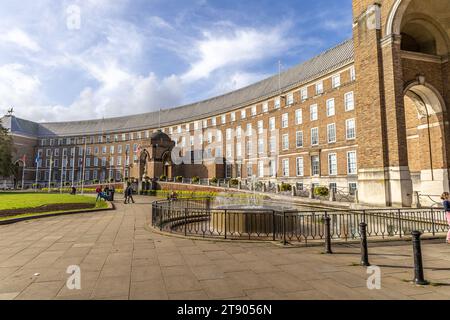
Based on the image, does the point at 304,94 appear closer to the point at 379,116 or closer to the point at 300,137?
the point at 300,137

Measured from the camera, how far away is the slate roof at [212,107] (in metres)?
36.0

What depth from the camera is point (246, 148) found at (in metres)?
48.1

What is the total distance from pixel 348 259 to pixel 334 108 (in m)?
29.6

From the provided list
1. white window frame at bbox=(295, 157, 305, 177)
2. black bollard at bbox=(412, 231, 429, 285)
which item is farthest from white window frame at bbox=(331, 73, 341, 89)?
black bollard at bbox=(412, 231, 429, 285)

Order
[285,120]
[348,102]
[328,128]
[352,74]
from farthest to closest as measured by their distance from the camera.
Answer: [285,120], [328,128], [348,102], [352,74]

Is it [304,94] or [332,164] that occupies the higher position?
[304,94]

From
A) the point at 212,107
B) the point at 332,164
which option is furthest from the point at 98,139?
the point at 332,164

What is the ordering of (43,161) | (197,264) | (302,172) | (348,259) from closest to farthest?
1. (197,264)
2. (348,259)
3. (302,172)
4. (43,161)

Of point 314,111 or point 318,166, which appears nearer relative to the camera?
point 318,166

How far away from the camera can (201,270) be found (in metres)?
5.96

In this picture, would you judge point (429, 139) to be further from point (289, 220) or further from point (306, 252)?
point (306, 252)

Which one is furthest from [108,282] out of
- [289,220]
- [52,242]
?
[289,220]

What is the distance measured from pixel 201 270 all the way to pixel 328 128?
31.8 metres

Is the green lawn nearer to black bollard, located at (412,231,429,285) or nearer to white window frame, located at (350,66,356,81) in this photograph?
black bollard, located at (412,231,429,285)
